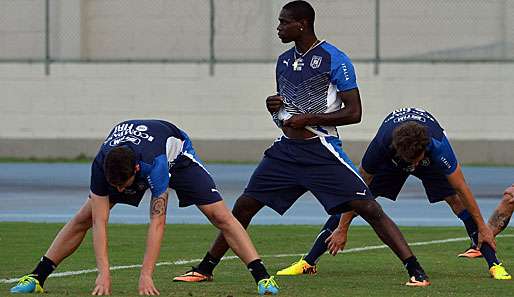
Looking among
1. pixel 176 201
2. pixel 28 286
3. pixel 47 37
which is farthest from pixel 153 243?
pixel 47 37

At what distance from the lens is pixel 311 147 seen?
35.3 feet

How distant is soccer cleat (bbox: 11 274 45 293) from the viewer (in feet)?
32.9

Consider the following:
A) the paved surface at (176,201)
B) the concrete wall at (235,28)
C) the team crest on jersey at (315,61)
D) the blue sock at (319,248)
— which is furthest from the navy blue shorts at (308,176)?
the concrete wall at (235,28)

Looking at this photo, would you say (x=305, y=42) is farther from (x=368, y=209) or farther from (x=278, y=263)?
(x=278, y=263)

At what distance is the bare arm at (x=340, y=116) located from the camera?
10.6 metres

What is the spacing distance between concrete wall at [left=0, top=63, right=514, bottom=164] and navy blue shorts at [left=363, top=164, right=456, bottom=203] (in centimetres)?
Answer: 1722

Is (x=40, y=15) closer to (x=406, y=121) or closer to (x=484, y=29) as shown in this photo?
(x=484, y=29)

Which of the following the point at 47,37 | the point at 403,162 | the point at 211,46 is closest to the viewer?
the point at 403,162

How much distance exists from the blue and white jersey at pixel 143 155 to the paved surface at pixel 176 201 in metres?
7.53

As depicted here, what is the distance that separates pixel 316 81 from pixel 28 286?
2693mm

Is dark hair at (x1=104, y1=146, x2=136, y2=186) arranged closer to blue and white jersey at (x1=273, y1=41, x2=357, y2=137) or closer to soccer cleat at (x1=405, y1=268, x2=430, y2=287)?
blue and white jersey at (x1=273, y1=41, x2=357, y2=137)

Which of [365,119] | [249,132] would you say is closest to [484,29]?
[365,119]

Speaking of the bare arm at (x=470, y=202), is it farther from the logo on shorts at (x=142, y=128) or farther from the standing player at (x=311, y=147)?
the logo on shorts at (x=142, y=128)

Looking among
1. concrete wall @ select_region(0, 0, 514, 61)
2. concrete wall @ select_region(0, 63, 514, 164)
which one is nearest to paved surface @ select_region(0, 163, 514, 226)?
concrete wall @ select_region(0, 63, 514, 164)
